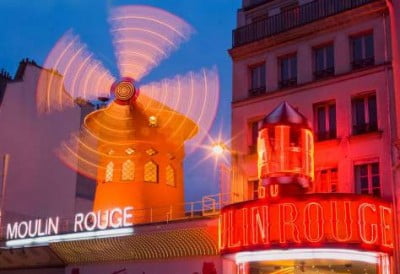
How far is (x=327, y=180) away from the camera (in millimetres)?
14906

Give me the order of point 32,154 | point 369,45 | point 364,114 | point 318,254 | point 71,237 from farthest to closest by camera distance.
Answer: point 32,154
point 71,237
point 369,45
point 364,114
point 318,254

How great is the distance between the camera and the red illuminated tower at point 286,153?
1397 cm

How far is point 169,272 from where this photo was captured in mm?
17203

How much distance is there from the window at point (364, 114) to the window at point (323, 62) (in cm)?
95

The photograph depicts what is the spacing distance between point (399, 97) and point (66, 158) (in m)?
15.0

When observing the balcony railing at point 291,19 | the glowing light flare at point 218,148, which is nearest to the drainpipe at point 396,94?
the balcony railing at point 291,19

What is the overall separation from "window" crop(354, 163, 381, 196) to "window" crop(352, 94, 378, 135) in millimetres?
730

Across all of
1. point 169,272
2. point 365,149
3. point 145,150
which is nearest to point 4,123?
point 145,150

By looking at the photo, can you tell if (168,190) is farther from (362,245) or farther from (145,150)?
(362,245)

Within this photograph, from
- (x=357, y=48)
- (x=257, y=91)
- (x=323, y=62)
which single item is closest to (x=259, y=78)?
(x=257, y=91)

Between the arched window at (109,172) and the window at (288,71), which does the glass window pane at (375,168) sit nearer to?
the window at (288,71)

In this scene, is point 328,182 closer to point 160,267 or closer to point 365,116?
point 365,116

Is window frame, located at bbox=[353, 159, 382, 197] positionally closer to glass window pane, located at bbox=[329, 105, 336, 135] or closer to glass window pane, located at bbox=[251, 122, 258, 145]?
glass window pane, located at bbox=[329, 105, 336, 135]

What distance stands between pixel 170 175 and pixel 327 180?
723 centimetres
